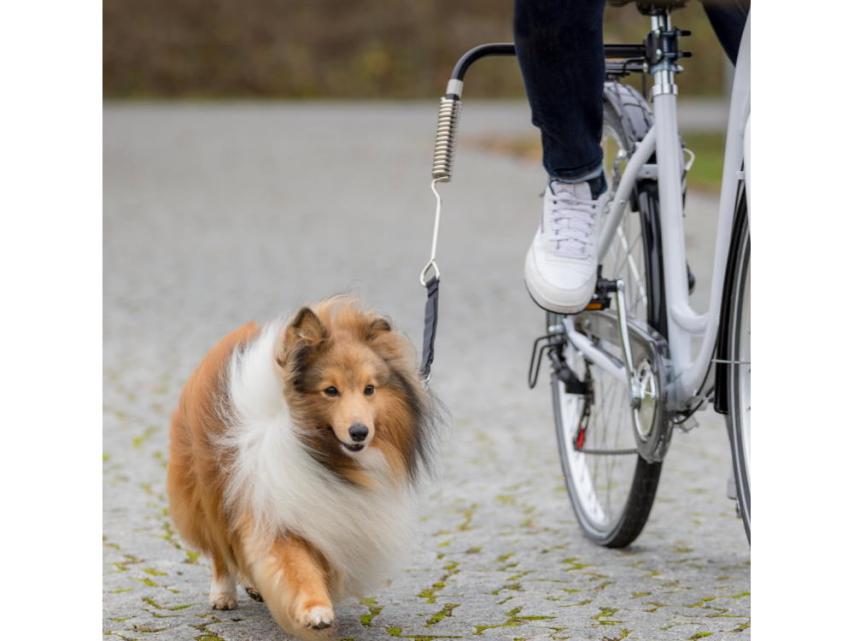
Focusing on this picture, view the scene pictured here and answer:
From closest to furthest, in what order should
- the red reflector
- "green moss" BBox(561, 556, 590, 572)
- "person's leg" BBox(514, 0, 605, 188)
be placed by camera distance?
"person's leg" BBox(514, 0, 605, 188) < "green moss" BBox(561, 556, 590, 572) < the red reflector

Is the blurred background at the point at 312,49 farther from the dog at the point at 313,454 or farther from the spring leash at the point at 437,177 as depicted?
the dog at the point at 313,454

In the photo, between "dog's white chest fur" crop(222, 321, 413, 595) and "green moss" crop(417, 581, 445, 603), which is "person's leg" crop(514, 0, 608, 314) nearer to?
"dog's white chest fur" crop(222, 321, 413, 595)

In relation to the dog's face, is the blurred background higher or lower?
higher

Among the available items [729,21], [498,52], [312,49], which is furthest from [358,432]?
[312,49]

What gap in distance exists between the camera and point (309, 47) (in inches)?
1438

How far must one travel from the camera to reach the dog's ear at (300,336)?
10.00 feet

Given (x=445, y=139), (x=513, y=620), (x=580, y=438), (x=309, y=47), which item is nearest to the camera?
(x=445, y=139)

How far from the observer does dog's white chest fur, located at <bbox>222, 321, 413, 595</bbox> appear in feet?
10.1

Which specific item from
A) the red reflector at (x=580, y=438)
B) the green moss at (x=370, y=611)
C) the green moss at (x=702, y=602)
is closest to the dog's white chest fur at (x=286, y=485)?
the green moss at (x=370, y=611)

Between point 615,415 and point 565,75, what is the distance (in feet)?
5.35

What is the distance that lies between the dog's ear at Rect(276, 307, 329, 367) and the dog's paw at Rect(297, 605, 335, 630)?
20.5 inches

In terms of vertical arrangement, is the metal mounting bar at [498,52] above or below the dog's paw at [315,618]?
above

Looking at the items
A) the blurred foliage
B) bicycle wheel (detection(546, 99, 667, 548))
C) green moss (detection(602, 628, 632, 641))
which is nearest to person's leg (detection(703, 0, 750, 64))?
bicycle wheel (detection(546, 99, 667, 548))

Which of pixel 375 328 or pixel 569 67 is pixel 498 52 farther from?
pixel 375 328
